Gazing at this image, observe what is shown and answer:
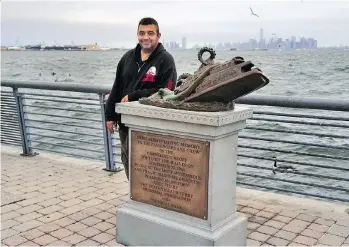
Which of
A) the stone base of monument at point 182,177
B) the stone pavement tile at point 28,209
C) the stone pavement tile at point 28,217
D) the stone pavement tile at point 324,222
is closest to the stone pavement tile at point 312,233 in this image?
the stone pavement tile at point 324,222

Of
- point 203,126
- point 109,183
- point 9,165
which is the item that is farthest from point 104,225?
point 9,165

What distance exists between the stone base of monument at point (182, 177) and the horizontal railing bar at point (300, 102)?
1.26 metres

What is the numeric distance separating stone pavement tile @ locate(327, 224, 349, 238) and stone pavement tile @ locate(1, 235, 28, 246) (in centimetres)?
327

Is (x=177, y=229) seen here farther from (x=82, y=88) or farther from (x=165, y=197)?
(x=82, y=88)

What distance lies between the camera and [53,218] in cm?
578

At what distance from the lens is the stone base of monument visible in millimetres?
4434

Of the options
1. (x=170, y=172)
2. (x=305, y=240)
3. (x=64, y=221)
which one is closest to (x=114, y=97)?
(x=170, y=172)

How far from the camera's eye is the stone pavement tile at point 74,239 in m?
5.12

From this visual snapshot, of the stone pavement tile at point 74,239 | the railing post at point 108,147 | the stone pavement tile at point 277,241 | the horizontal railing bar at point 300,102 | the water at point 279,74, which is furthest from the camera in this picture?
the water at point 279,74

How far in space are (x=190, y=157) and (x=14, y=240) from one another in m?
2.15

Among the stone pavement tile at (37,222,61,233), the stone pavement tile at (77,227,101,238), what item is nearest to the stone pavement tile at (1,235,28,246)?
the stone pavement tile at (37,222,61,233)

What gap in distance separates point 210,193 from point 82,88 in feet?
12.0

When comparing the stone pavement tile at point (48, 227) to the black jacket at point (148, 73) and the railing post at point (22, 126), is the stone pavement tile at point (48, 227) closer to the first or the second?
the black jacket at point (148, 73)

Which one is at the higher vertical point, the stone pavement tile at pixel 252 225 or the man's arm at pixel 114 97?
the man's arm at pixel 114 97
